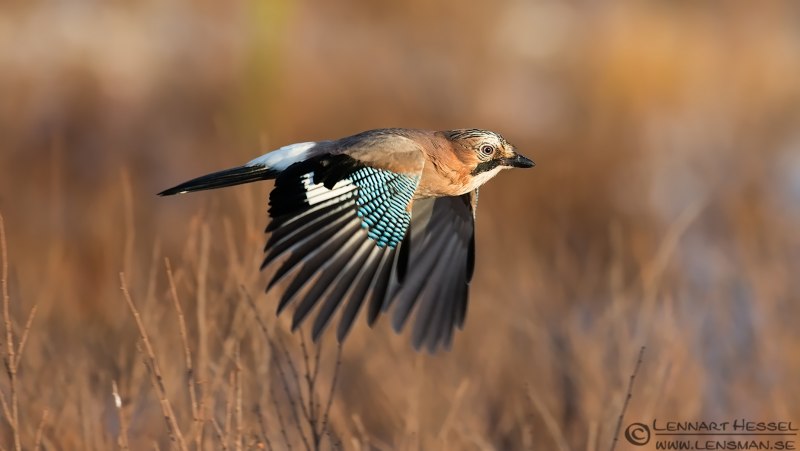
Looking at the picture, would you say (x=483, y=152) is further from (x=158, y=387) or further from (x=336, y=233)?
(x=158, y=387)

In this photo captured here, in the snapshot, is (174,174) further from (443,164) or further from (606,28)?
(606,28)

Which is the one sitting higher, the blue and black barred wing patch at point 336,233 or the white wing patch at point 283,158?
the white wing patch at point 283,158

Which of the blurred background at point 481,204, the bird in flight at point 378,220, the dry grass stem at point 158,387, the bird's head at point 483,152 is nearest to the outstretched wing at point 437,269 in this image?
the bird in flight at point 378,220

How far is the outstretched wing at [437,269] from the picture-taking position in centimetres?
532

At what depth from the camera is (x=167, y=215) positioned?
9.34 m

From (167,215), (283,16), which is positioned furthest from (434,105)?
(167,215)

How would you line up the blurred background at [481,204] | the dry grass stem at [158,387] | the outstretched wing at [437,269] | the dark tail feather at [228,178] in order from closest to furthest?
the dry grass stem at [158,387], the dark tail feather at [228,178], the blurred background at [481,204], the outstretched wing at [437,269]

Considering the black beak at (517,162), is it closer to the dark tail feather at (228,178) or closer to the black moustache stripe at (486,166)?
the black moustache stripe at (486,166)

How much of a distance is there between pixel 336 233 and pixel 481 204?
551 cm

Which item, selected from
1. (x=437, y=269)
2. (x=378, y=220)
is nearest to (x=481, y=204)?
(x=437, y=269)

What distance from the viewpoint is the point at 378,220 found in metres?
4.64

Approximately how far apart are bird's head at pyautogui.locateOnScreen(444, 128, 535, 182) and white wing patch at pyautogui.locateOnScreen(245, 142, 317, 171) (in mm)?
723

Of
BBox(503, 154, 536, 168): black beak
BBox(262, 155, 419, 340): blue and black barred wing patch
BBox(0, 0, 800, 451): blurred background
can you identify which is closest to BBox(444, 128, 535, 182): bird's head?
BBox(503, 154, 536, 168): black beak

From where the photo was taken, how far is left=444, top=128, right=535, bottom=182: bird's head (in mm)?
5438
